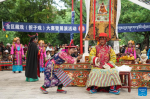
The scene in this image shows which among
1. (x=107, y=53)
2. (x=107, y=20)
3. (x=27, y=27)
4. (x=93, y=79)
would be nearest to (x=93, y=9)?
(x=107, y=20)

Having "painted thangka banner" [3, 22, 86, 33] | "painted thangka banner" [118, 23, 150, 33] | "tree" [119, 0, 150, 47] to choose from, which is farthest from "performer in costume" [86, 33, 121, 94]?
"tree" [119, 0, 150, 47]

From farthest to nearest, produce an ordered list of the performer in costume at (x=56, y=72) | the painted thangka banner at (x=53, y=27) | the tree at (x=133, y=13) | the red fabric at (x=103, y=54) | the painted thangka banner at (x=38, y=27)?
the tree at (x=133, y=13) < the painted thangka banner at (x=53, y=27) < the painted thangka banner at (x=38, y=27) < the red fabric at (x=103, y=54) < the performer in costume at (x=56, y=72)

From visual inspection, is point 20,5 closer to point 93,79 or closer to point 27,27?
point 27,27

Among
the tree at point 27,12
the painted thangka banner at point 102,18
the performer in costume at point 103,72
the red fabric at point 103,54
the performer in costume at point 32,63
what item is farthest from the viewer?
the tree at point 27,12

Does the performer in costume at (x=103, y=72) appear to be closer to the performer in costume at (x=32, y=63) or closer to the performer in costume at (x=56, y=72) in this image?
the performer in costume at (x=56, y=72)

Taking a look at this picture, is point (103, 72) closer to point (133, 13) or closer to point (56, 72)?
point (56, 72)

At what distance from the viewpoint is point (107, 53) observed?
6.03 metres

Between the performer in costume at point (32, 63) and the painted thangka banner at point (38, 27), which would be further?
A: the painted thangka banner at point (38, 27)

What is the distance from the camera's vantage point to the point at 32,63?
808 cm

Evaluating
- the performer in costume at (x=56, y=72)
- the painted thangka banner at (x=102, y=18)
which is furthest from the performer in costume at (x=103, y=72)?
the painted thangka banner at (x=102, y=18)

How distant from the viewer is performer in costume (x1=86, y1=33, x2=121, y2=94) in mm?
5684

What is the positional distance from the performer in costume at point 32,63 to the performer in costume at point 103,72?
2619 mm

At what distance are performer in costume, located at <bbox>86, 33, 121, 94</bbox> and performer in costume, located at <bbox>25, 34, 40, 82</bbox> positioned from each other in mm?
2619

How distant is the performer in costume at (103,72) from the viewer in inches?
224
